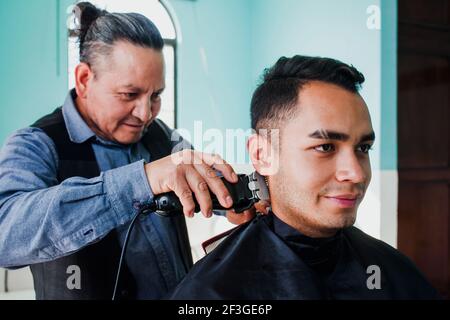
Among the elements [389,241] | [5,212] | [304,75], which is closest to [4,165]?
[5,212]

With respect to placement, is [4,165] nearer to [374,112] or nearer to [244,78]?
[244,78]

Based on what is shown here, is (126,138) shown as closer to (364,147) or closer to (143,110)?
(143,110)

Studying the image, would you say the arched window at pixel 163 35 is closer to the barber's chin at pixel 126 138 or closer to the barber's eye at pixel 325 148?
the barber's chin at pixel 126 138

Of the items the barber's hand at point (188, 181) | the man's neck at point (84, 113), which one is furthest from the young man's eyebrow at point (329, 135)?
the man's neck at point (84, 113)

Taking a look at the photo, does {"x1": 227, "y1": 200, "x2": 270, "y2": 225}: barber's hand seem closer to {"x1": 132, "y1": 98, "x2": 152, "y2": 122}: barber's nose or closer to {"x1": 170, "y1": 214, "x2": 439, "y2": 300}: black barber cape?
{"x1": 170, "y1": 214, "x2": 439, "y2": 300}: black barber cape

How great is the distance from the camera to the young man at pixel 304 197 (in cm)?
101

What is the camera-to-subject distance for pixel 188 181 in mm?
974

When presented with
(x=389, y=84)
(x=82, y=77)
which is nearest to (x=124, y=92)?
(x=82, y=77)

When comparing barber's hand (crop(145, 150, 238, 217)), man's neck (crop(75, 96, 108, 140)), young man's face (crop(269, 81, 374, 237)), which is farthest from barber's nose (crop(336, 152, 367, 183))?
man's neck (crop(75, 96, 108, 140))

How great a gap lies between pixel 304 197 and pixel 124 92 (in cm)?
49

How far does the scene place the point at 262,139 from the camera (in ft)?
3.58

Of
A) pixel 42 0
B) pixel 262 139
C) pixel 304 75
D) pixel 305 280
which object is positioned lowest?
pixel 305 280

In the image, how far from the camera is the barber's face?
1082 millimetres

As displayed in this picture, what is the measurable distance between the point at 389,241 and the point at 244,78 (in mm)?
641
